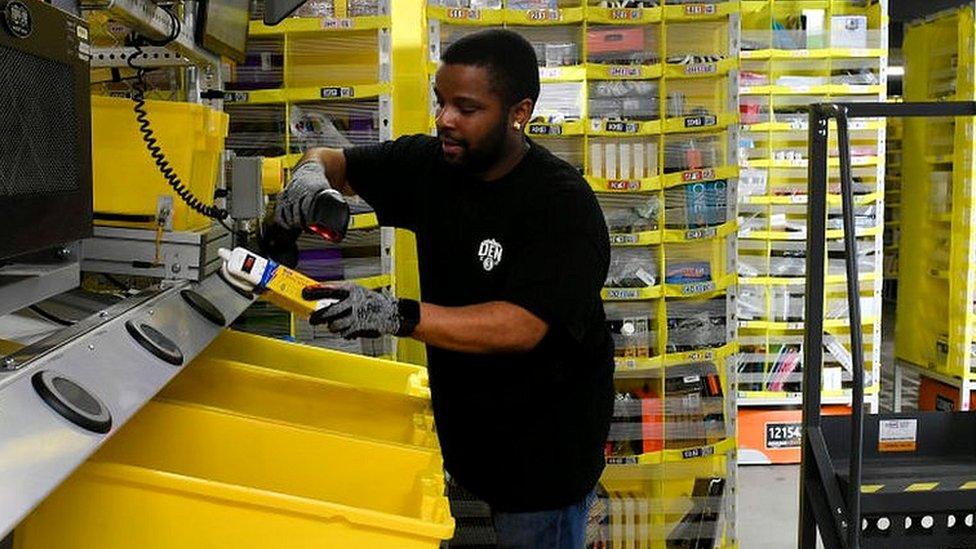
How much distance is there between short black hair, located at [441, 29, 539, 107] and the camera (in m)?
2.21

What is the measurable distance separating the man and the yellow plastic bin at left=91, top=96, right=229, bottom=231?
280 millimetres

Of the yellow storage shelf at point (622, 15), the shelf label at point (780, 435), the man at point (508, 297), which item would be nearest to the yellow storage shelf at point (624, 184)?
the yellow storage shelf at point (622, 15)

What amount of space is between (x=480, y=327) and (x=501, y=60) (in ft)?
1.99

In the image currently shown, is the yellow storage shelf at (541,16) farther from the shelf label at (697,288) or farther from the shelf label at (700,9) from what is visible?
the shelf label at (697,288)

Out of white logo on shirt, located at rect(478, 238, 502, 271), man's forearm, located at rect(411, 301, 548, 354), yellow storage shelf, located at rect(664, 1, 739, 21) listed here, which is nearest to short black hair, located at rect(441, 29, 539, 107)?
white logo on shirt, located at rect(478, 238, 502, 271)

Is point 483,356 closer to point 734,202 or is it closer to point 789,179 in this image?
point 734,202

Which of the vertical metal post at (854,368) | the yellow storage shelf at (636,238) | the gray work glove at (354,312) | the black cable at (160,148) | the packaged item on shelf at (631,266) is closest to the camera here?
the gray work glove at (354,312)

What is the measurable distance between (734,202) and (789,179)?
1919 mm

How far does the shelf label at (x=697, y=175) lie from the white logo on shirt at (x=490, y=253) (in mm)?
2101

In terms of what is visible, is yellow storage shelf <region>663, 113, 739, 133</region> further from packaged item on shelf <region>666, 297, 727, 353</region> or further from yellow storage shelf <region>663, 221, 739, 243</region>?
packaged item on shelf <region>666, 297, 727, 353</region>

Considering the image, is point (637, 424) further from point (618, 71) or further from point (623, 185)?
point (618, 71)

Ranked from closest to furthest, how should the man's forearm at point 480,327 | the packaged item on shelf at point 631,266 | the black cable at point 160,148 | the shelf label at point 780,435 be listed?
1. the man's forearm at point 480,327
2. the black cable at point 160,148
3. the packaged item on shelf at point 631,266
4. the shelf label at point 780,435

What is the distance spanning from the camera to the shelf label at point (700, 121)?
4152 millimetres

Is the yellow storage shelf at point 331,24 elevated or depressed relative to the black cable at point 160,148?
elevated
